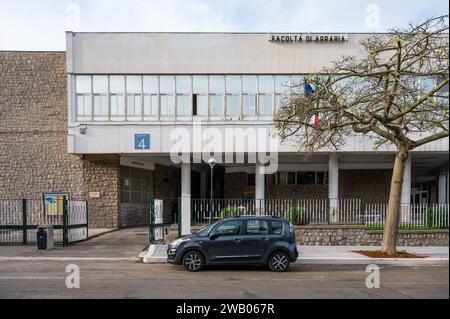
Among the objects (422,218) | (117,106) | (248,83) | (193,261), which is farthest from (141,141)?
(422,218)

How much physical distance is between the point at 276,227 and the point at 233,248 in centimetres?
136

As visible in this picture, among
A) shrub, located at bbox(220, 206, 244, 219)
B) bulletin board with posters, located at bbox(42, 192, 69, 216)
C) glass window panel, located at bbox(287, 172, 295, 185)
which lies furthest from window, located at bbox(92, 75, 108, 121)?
glass window panel, located at bbox(287, 172, 295, 185)

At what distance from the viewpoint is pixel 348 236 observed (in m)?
17.5

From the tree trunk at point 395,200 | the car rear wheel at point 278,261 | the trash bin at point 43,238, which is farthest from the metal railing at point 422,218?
the trash bin at point 43,238

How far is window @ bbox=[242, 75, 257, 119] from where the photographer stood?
2362 cm

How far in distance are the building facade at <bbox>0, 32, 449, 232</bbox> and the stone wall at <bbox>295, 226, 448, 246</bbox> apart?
6155 mm

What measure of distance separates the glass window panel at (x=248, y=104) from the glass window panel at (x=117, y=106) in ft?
22.0

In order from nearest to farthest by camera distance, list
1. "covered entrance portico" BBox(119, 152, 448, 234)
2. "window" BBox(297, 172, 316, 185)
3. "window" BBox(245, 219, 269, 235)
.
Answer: "window" BBox(245, 219, 269, 235) < "covered entrance portico" BBox(119, 152, 448, 234) < "window" BBox(297, 172, 316, 185)

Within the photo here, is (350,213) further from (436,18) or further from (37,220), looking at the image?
(37,220)

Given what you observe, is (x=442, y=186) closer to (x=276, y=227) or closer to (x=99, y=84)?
(x=276, y=227)

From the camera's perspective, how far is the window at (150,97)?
76.9 ft

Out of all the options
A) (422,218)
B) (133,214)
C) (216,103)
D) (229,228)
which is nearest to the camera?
(229,228)

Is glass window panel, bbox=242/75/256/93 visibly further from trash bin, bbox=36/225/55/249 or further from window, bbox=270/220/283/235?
window, bbox=270/220/283/235

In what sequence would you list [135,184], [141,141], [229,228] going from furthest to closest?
[135,184] < [141,141] < [229,228]
